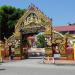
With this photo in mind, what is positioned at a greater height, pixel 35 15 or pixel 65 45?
pixel 35 15

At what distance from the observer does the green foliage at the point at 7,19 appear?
60059 millimetres

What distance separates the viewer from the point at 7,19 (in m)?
61.1

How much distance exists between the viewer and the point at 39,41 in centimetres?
9794

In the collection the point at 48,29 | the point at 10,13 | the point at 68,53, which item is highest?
the point at 10,13

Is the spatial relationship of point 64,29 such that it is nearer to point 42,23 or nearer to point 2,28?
point 2,28

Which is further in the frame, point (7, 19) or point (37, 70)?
point (7, 19)

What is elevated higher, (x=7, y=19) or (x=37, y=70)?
(x=7, y=19)

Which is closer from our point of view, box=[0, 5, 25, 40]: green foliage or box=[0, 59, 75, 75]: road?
box=[0, 59, 75, 75]: road

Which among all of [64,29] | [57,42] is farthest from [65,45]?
[64,29]

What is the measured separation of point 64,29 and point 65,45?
169ft

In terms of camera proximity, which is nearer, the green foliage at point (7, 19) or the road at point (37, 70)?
the road at point (37, 70)

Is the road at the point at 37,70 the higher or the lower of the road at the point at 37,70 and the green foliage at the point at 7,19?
the lower

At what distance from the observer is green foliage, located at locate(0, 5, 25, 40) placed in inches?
2365

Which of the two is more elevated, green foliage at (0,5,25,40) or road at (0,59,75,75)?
green foliage at (0,5,25,40)
